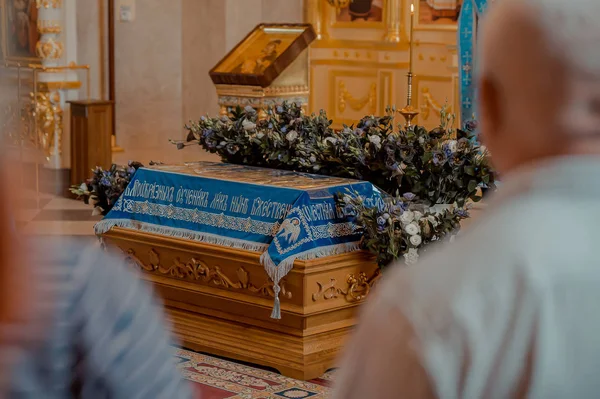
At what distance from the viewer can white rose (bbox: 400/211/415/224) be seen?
5.32 meters

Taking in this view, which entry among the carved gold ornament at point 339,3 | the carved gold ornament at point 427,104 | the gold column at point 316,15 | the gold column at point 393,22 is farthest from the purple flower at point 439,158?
the gold column at point 316,15

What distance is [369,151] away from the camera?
584cm

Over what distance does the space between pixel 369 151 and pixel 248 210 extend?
0.74m

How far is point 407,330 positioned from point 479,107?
0.94 ft

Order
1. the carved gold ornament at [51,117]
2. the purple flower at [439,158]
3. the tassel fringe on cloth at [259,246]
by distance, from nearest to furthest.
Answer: the tassel fringe on cloth at [259,246] → the purple flower at [439,158] → the carved gold ornament at [51,117]

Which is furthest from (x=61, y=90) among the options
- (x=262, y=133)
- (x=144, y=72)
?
(x=262, y=133)

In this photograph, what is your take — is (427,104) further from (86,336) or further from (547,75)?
(86,336)

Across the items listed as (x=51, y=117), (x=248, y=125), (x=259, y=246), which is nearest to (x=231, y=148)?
(x=248, y=125)

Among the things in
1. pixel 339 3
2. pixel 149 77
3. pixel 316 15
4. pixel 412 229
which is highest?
pixel 339 3

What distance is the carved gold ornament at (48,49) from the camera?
11.8 metres

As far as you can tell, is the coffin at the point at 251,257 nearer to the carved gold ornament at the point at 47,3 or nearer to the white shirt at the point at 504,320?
the white shirt at the point at 504,320

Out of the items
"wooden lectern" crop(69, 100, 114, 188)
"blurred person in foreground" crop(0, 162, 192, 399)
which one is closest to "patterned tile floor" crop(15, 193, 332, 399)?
"blurred person in foreground" crop(0, 162, 192, 399)

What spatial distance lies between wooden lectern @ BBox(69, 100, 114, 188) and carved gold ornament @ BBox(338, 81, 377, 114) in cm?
485

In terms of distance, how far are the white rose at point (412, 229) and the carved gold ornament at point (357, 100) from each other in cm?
984
